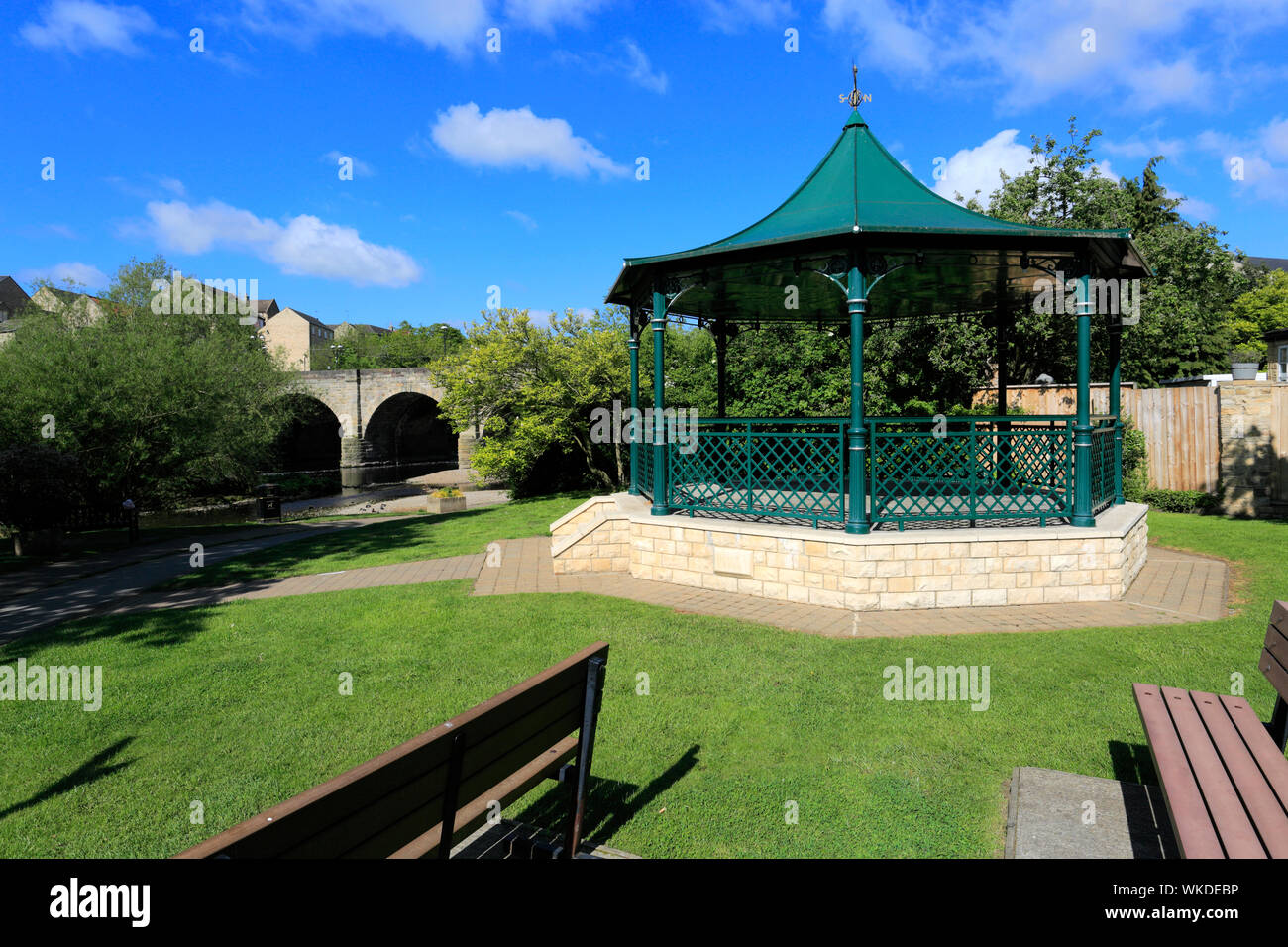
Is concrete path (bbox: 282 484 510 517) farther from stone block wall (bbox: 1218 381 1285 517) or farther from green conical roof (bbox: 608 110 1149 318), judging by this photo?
stone block wall (bbox: 1218 381 1285 517)

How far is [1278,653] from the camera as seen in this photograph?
139 inches

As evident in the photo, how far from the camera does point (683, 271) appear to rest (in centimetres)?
912

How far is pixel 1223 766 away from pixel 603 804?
2716 millimetres

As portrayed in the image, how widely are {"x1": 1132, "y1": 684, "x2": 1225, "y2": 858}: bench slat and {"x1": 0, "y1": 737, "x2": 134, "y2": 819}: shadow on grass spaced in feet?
17.6

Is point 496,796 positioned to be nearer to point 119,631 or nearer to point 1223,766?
point 1223,766

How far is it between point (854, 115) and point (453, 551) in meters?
Result: 8.92

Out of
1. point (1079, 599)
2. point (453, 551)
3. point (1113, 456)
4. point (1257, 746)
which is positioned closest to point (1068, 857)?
point (1257, 746)

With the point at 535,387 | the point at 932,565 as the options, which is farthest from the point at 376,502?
the point at 932,565

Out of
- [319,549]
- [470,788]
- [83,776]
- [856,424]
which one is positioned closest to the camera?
[470,788]

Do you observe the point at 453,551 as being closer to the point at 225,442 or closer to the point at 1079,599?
the point at 1079,599

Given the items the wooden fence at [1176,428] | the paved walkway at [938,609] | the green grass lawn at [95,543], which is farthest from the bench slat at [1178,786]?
the green grass lawn at [95,543]

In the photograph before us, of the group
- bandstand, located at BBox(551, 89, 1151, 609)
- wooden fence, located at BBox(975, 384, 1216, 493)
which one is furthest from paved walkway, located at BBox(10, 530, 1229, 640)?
wooden fence, located at BBox(975, 384, 1216, 493)

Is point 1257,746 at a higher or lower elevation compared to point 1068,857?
higher
